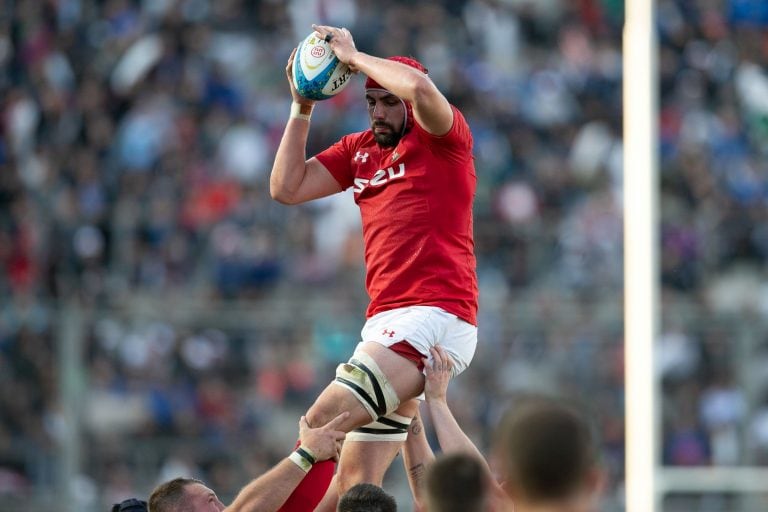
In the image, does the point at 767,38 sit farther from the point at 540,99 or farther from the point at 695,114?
the point at 540,99

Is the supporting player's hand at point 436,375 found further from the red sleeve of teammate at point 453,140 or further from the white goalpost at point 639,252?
the white goalpost at point 639,252

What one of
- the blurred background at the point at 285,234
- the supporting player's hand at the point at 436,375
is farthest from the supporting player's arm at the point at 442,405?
the blurred background at the point at 285,234

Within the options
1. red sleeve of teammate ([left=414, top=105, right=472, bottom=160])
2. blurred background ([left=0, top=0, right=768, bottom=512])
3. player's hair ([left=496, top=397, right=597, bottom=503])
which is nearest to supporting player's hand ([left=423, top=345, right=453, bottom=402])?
red sleeve of teammate ([left=414, top=105, right=472, bottom=160])

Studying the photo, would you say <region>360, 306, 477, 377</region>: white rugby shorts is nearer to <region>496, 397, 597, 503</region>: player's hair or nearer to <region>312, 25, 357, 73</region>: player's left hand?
<region>312, 25, 357, 73</region>: player's left hand

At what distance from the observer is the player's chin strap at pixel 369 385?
6.19 meters

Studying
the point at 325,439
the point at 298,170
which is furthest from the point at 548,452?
the point at 298,170

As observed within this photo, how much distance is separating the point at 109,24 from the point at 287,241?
4572mm

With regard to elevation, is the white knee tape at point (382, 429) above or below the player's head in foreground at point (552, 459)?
below

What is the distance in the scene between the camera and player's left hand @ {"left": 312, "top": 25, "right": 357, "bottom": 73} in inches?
250

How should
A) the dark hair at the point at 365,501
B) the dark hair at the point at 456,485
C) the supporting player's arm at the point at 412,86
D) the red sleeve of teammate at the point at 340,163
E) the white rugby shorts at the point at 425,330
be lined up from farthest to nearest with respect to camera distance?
the red sleeve of teammate at the point at 340,163
the white rugby shorts at the point at 425,330
the supporting player's arm at the point at 412,86
the dark hair at the point at 365,501
the dark hair at the point at 456,485

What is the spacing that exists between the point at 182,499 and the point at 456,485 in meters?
2.35

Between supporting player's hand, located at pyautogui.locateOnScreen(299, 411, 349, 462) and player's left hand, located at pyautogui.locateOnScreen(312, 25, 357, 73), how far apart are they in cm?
152

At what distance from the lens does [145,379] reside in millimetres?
13602

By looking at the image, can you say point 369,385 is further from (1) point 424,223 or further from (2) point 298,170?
(2) point 298,170
